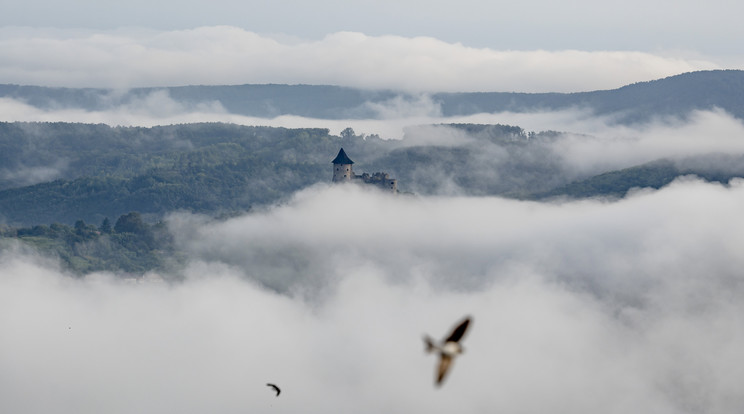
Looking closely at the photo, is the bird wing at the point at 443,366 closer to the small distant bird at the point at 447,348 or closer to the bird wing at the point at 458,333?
the small distant bird at the point at 447,348

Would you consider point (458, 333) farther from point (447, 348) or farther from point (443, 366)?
point (443, 366)

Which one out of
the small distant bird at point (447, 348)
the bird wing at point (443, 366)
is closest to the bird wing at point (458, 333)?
the small distant bird at point (447, 348)

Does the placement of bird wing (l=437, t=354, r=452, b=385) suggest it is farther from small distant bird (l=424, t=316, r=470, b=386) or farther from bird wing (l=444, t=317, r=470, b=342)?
bird wing (l=444, t=317, r=470, b=342)

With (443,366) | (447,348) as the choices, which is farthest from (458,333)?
(443,366)

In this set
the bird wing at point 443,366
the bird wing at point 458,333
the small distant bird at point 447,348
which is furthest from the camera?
the bird wing at point 458,333

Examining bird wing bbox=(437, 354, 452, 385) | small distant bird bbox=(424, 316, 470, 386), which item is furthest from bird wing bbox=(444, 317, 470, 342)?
bird wing bbox=(437, 354, 452, 385)

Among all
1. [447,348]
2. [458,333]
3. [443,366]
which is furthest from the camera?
[458,333]
